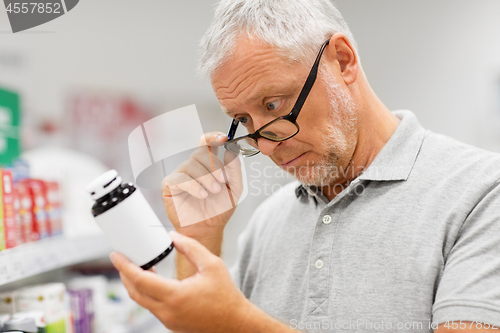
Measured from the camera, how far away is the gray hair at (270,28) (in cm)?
104

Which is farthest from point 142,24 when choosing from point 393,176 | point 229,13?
point 393,176

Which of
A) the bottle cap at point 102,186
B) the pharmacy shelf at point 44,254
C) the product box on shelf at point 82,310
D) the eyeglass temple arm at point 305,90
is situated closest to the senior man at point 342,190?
the eyeglass temple arm at point 305,90

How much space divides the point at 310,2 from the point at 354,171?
507 mm

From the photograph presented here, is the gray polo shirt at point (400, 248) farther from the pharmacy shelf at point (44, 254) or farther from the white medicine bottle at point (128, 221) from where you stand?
the pharmacy shelf at point (44, 254)

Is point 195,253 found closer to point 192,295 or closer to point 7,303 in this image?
point 192,295

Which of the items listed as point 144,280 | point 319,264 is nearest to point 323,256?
point 319,264

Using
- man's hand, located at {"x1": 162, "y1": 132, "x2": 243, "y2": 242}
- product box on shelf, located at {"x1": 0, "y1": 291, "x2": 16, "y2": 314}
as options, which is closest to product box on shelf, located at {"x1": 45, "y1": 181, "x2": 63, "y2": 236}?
product box on shelf, located at {"x1": 0, "y1": 291, "x2": 16, "y2": 314}

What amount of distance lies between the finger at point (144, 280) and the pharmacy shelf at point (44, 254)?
1.53 ft

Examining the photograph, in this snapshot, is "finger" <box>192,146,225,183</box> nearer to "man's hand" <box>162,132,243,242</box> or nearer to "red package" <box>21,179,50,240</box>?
"man's hand" <box>162,132,243,242</box>

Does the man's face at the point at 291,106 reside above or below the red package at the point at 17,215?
above

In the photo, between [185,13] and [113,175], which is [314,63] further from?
[185,13]

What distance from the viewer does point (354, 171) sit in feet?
3.88

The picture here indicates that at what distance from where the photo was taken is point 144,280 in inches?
26.1

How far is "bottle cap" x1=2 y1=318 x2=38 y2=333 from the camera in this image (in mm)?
1041
